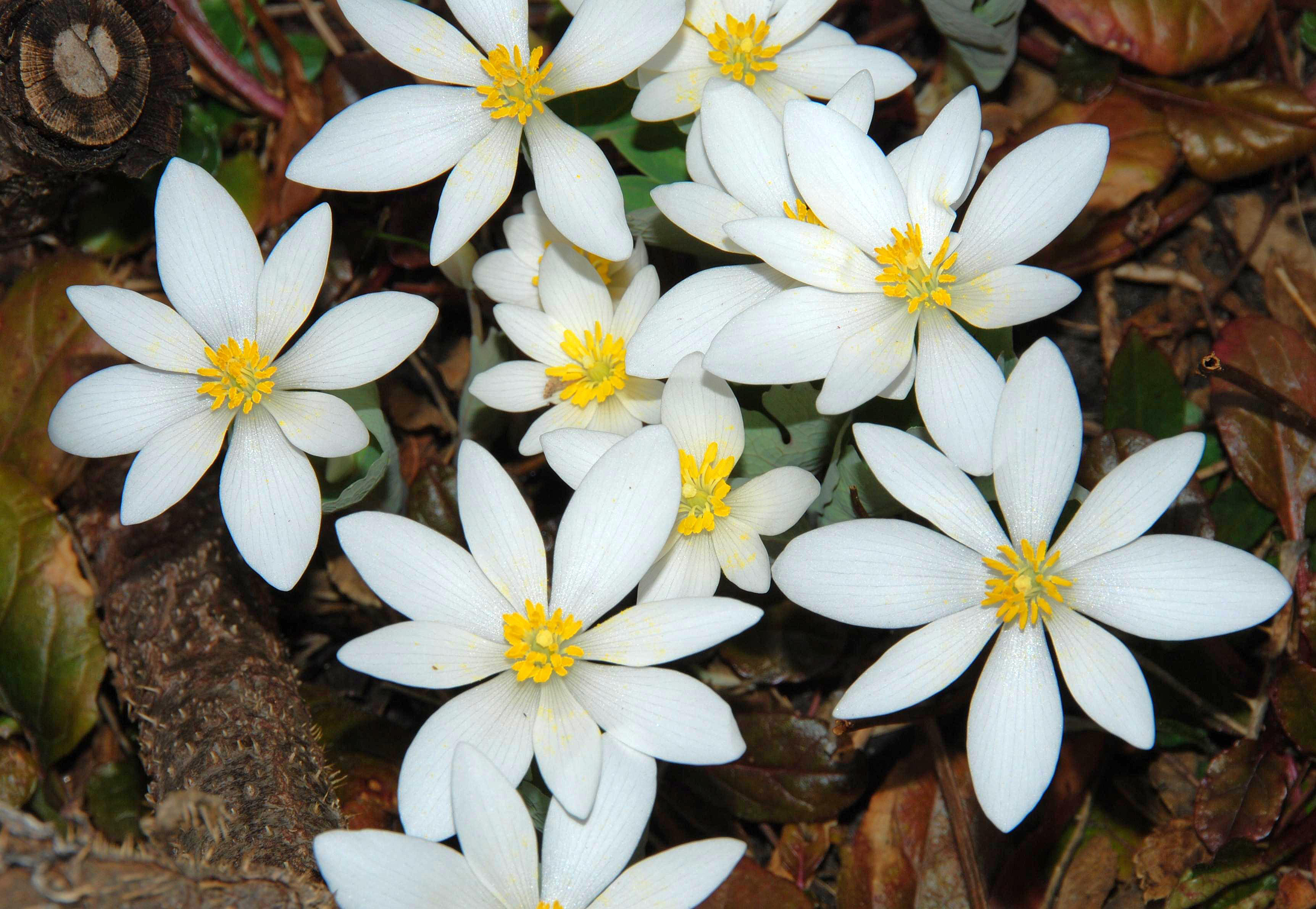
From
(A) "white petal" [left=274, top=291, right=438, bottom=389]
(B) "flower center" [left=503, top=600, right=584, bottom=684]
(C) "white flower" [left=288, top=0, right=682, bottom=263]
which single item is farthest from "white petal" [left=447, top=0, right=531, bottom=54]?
(B) "flower center" [left=503, top=600, right=584, bottom=684]

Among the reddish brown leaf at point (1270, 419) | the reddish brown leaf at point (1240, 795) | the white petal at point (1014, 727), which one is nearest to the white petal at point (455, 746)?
the white petal at point (1014, 727)

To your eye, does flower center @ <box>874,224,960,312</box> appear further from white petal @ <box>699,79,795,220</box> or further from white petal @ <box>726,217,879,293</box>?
white petal @ <box>699,79,795,220</box>

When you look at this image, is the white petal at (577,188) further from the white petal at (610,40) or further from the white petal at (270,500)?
the white petal at (270,500)

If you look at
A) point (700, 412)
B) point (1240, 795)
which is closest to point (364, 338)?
point (700, 412)

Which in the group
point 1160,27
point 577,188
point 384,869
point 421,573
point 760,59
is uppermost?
point 1160,27

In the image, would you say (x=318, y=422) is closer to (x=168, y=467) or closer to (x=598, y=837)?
(x=168, y=467)
